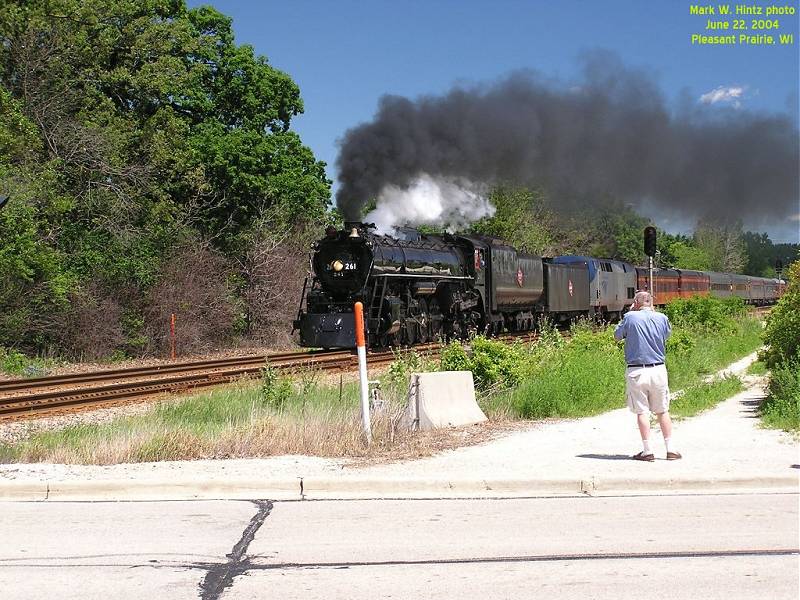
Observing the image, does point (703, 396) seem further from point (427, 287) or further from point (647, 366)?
point (427, 287)

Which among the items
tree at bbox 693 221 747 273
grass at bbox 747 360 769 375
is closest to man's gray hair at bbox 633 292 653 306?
grass at bbox 747 360 769 375

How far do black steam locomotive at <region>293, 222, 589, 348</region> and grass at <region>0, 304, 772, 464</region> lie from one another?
5.10 metres

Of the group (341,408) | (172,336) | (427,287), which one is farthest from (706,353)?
(172,336)

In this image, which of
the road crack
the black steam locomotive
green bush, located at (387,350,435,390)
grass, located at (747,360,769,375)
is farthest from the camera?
the black steam locomotive

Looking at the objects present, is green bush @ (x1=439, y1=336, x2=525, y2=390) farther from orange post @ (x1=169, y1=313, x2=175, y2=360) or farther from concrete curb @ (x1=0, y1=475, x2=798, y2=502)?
orange post @ (x1=169, y1=313, x2=175, y2=360)

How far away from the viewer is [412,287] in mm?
26734

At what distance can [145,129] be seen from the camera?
3238 centimetres

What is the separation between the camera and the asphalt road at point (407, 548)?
5578 mm

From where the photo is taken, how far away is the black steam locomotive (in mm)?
24656

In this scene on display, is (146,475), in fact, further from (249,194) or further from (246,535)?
(249,194)

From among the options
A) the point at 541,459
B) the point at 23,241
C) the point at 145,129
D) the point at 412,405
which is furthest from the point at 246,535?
the point at 145,129

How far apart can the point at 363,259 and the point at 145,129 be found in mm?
11640

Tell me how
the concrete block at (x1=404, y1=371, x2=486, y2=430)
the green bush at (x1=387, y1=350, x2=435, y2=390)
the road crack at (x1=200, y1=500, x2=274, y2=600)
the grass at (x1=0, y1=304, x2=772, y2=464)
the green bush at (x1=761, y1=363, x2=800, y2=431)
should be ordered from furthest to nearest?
the green bush at (x1=387, y1=350, x2=435, y2=390)
the concrete block at (x1=404, y1=371, x2=486, y2=430)
the green bush at (x1=761, y1=363, x2=800, y2=431)
the grass at (x1=0, y1=304, x2=772, y2=464)
the road crack at (x1=200, y1=500, x2=274, y2=600)

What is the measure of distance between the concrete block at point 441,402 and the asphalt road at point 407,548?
3829 mm
